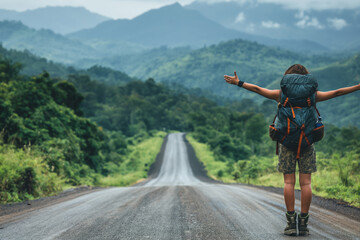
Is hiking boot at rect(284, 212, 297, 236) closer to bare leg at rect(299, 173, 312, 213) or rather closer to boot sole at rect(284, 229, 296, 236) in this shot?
boot sole at rect(284, 229, 296, 236)

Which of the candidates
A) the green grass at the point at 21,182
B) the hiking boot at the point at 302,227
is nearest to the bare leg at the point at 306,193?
the hiking boot at the point at 302,227

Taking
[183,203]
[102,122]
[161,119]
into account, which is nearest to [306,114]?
[183,203]

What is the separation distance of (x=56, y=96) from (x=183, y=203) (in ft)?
80.3

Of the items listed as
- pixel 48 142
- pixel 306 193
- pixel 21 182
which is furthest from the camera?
pixel 48 142

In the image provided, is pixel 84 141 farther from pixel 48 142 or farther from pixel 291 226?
pixel 291 226

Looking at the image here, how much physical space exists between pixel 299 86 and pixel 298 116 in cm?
38

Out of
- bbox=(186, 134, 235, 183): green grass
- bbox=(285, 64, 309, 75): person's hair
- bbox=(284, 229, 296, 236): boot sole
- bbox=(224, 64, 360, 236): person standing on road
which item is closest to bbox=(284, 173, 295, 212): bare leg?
bbox=(224, 64, 360, 236): person standing on road

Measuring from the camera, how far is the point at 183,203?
248 inches

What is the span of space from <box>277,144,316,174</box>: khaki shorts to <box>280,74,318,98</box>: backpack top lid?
67 centimetres

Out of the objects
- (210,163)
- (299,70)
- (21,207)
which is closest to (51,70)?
(210,163)

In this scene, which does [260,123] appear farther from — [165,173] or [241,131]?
[165,173]

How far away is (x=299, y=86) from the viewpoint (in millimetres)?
3928

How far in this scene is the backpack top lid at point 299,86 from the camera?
391 cm

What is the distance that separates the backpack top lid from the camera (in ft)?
12.8
